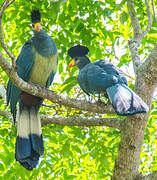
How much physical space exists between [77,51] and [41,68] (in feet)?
2.29

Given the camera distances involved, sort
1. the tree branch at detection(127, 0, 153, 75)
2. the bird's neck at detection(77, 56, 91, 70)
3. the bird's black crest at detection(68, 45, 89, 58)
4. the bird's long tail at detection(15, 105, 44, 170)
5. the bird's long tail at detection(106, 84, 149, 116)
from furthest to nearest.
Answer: the bird's neck at detection(77, 56, 91, 70), the bird's black crest at detection(68, 45, 89, 58), the tree branch at detection(127, 0, 153, 75), the bird's long tail at detection(15, 105, 44, 170), the bird's long tail at detection(106, 84, 149, 116)

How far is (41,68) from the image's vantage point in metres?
3.77

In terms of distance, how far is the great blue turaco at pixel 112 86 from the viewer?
2.76 metres

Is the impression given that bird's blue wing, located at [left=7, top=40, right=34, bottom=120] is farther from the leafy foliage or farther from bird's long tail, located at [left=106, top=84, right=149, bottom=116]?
bird's long tail, located at [left=106, top=84, right=149, bottom=116]

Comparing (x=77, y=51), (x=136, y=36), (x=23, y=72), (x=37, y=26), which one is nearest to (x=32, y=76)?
(x=23, y=72)

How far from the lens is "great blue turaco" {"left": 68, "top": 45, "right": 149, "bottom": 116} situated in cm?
276

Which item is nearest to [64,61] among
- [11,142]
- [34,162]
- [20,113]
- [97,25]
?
[97,25]

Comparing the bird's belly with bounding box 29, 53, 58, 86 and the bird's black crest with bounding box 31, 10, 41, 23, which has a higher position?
the bird's black crest with bounding box 31, 10, 41, 23

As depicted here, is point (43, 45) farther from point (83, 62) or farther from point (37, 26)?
point (83, 62)

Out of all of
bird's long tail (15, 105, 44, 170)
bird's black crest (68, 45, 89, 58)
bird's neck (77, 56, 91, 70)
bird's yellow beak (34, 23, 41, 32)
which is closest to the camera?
bird's long tail (15, 105, 44, 170)

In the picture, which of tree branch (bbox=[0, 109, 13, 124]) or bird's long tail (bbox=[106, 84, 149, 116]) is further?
tree branch (bbox=[0, 109, 13, 124])

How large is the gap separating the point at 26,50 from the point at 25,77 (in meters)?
0.37

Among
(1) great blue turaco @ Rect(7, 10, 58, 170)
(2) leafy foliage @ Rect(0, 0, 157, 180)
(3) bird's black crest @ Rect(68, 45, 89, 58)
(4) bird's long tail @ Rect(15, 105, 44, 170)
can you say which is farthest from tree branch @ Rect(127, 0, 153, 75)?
(4) bird's long tail @ Rect(15, 105, 44, 170)

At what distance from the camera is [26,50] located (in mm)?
3811
